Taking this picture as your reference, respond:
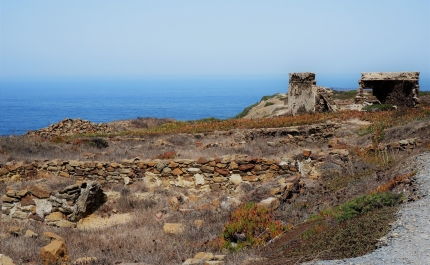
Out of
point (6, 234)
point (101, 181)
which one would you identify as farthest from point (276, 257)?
point (101, 181)

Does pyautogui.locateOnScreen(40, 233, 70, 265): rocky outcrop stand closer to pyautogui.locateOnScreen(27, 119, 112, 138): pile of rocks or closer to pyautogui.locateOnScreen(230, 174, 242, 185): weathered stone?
pyautogui.locateOnScreen(230, 174, 242, 185): weathered stone

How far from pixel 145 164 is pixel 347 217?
7501 millimetres

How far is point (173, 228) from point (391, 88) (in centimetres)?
2311

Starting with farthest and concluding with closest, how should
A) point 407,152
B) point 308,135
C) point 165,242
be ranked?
1. point 308,135
2. point 407,152
3. point 165,242

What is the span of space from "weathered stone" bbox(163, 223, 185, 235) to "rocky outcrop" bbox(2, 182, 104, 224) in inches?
129

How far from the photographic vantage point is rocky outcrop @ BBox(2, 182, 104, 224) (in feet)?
35.8

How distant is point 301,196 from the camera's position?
10062 mm

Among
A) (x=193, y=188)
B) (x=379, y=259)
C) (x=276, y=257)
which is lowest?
(x=193, y=188)

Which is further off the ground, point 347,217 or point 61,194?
point 347,217

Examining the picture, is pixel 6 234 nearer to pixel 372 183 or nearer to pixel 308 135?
pixel 372 183

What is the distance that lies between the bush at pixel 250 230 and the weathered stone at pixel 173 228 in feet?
4.17

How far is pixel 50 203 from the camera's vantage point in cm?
1111

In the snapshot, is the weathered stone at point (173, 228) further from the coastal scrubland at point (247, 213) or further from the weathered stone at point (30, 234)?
the weathered stone at point (30, 234)

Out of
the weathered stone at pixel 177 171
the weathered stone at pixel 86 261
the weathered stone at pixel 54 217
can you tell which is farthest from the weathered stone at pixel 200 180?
the weathered stone at pixel 86 261
